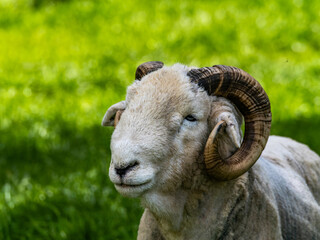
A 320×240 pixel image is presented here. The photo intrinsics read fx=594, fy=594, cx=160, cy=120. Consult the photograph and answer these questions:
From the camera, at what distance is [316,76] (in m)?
8.97

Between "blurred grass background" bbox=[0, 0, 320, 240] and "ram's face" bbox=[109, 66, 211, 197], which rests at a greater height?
"ram's face" bbox=[109, 66, 211, 197]

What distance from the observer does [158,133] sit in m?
3.07

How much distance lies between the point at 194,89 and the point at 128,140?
0.52 m

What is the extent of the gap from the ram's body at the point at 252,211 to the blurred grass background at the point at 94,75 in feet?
4.67

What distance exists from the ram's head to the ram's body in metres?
0.20

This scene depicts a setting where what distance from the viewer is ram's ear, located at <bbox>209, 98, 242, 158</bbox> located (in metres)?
3.15

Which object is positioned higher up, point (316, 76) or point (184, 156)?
point (184, 156)

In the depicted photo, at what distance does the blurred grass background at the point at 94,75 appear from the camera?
5.54 meters

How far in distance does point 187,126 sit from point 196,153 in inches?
6.2

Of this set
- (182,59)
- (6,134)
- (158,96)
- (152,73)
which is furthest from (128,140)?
(182,59)

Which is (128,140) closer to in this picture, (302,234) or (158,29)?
(302,234)

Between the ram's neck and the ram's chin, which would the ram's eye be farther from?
the ram's chin

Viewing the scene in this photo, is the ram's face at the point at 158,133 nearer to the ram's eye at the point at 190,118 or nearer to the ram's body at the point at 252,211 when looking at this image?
the ram's eye at the point at 190,118

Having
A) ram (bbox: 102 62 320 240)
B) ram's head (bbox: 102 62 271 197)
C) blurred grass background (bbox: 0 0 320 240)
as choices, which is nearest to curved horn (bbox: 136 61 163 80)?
ram (bbox: 102 62 320 240)
